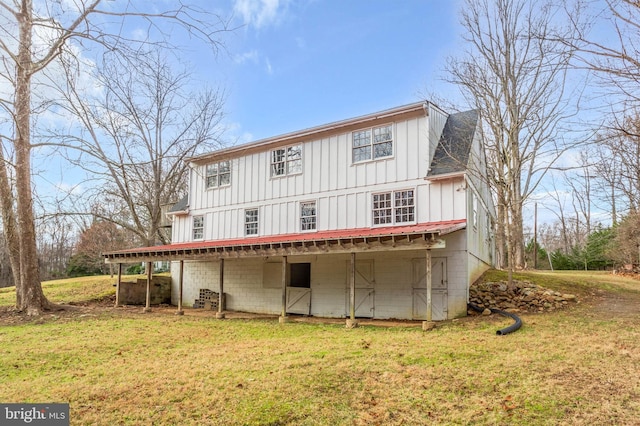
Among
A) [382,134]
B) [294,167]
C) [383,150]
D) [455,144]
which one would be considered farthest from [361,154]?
[455,144]

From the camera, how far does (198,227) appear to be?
1900cm

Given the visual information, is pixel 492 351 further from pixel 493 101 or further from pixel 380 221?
pixel 493 101

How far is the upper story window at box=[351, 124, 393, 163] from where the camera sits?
1399 centimetres

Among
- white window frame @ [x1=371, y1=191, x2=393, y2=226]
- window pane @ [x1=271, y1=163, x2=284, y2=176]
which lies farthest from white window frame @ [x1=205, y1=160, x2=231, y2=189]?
white window frame @ [x1=371, y1=191, x2=393, y2=226]

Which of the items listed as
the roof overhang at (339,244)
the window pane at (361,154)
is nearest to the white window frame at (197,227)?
the roof overhang at (339,244)

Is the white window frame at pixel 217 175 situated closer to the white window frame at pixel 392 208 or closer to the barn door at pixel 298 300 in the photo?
the barn door at pixel 298 300

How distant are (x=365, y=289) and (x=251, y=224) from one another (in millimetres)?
6107

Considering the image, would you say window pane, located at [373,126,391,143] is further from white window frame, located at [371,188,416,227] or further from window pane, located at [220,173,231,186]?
window pane, located at [220,173,231,186]

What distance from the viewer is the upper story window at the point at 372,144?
14.0 meters

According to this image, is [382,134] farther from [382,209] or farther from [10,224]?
[10,224]

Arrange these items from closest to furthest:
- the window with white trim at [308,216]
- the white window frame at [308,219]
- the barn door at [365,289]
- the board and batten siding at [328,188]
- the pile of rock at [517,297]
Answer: the pile of rock at [517,297] → the board and batten siding at [328,188] → the barn door at [365,289] → the white window frame at [308,219] → the window with white trim at [308,216]

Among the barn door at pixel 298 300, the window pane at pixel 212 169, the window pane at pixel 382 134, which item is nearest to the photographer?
the window pane at pixel 382 134

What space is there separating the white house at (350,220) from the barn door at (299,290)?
0.13 ft

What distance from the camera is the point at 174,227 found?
19.9 metres
